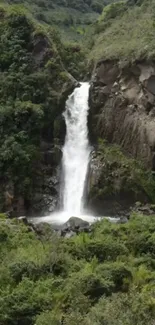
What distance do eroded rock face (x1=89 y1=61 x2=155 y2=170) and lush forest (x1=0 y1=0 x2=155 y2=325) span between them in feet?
0.94

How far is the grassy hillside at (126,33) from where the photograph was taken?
35.5m

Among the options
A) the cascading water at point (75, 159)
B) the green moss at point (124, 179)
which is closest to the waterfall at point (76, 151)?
the cascading water at point (75, 159)

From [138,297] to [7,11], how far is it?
106 feet

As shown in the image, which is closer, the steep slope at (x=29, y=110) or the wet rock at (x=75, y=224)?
the wet rock at (x=75, y=224)

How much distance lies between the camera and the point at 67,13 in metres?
66.4

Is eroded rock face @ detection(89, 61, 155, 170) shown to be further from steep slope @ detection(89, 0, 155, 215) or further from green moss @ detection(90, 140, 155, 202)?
green moss @ detection(90, 140, 155, 202)

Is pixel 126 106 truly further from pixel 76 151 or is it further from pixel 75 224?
pixel 75 224

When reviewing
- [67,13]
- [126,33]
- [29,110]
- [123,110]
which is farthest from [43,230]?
[67,13]

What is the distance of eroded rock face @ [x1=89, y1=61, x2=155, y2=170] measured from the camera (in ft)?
109

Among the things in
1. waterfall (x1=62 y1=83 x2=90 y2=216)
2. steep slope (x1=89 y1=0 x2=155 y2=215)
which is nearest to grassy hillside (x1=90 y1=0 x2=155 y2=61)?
steep slope (x1=89 y1=0 x2=155 y2=215)

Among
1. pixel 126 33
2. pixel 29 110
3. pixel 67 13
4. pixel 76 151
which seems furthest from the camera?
pixel 67 13

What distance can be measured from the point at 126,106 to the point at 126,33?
8.74 metres

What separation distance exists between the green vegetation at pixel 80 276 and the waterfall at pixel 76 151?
9774 millimetres

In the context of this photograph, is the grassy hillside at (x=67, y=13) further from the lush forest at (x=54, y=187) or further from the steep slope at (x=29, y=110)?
the steep slope at (x=29, y=110)
